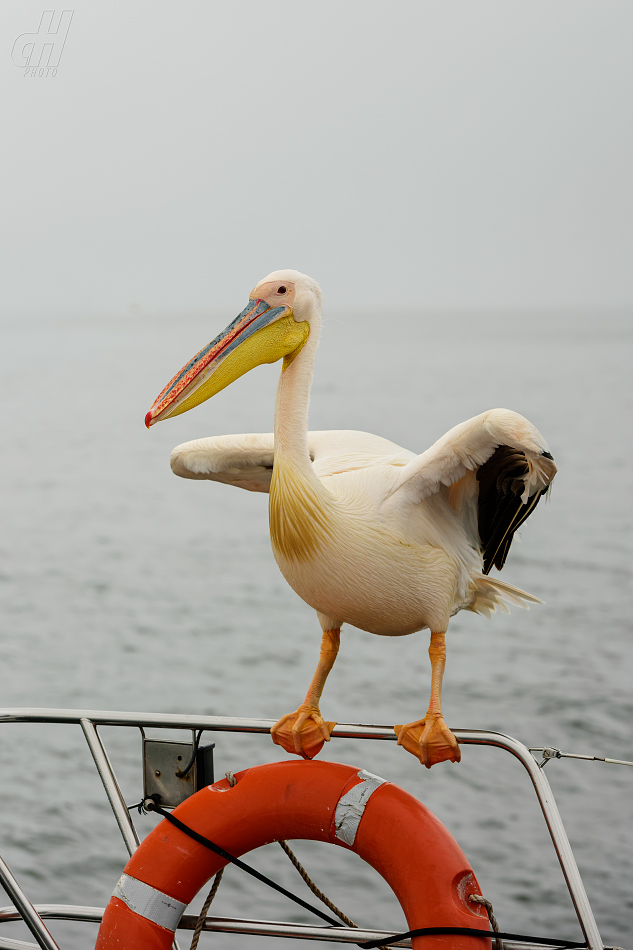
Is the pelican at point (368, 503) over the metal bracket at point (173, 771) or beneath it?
over

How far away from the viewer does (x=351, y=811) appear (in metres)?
1.33

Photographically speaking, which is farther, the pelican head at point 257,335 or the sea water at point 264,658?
the sea water at point 264,658

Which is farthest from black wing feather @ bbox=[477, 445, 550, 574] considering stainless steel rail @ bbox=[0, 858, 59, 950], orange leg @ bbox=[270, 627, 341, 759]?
stainless steel rail @ bbox=[0, 858, 59, 950]

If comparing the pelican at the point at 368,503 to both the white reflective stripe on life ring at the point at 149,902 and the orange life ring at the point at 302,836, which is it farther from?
the white reflective stripe on life ring at the point at 149,902

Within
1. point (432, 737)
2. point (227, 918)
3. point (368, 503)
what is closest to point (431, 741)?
point (432, 737)

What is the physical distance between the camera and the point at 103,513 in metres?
8.68

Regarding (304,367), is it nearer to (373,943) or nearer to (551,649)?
(373,943)

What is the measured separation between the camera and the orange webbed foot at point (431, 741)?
52.6 inches

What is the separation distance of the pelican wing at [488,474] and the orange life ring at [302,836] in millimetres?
422

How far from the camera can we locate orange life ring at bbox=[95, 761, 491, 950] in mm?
1277

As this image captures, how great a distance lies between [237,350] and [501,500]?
0.46 meters

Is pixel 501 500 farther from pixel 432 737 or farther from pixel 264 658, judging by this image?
pixel 264 658

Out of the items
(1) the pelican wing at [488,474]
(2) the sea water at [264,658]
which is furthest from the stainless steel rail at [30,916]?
(2) the sea water at [264,658]

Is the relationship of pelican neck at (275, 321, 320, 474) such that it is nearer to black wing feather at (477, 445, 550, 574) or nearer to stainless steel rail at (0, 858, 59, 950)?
black wing feather at (477, 445, 550, 574)
